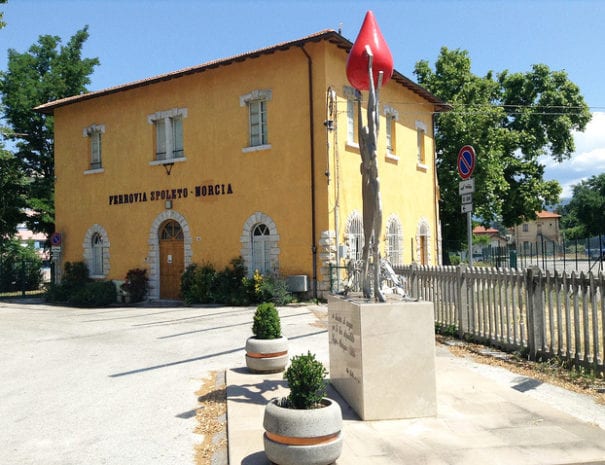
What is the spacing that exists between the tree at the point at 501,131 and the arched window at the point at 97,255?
1597 centimetres

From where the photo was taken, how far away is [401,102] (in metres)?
19.2

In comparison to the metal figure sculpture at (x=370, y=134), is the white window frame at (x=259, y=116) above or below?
above

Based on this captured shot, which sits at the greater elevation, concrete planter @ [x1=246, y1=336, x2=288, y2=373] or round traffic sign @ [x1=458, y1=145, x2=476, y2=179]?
round traffic sign @ [x1=458, y1=145, x2=476, y2=179]

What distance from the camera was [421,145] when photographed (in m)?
21.0

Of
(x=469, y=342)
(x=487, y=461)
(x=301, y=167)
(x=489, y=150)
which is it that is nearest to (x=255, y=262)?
(x=301, y=167)

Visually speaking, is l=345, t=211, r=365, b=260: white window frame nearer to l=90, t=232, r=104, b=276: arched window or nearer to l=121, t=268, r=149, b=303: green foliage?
l=121, t=268, r=149, b=303: green foliage

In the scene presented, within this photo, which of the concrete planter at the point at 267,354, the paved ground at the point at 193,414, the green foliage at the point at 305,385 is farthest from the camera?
the concrete planter at the point at 267,354

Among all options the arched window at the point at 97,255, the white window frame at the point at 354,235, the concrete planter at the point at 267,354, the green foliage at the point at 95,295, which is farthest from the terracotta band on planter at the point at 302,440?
the arched window at the point at 97,255

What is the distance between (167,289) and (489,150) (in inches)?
645

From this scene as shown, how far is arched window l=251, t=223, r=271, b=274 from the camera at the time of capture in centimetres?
1625

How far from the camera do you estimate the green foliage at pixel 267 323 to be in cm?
710

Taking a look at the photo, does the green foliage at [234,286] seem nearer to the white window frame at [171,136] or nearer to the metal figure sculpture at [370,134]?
the white window frame at [171,136]

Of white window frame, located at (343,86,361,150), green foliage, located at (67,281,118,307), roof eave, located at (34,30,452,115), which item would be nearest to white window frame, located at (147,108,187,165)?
roof eave, located at (34,30,452,115)

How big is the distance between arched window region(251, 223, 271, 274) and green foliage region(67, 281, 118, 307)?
5497 mm
